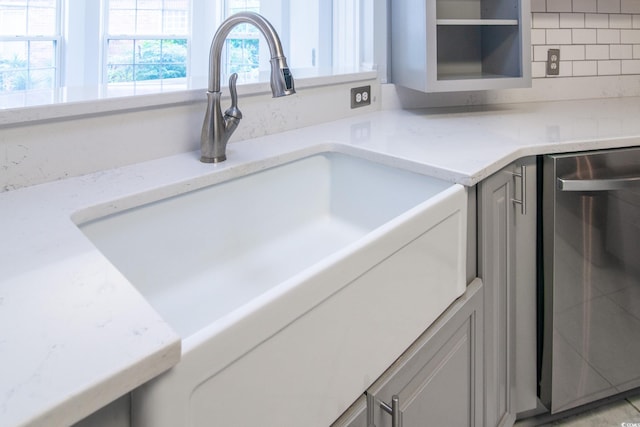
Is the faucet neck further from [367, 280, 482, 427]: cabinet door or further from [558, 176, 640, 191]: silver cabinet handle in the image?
[558, 176, 640, 191]: silver cabinet handle

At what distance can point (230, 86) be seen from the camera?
1.02 meters

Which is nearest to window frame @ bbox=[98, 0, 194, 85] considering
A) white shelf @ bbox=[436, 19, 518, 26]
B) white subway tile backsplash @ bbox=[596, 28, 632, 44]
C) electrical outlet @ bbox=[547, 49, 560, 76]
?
white shelf @ bbox=[436, 19, 518, 26]

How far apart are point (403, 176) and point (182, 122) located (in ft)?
1.82

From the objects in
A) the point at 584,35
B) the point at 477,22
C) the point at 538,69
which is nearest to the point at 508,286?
the point at 477,22

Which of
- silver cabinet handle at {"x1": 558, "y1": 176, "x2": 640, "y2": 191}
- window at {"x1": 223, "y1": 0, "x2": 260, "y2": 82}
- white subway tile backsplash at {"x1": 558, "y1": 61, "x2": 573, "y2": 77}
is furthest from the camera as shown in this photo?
window at {"x1": 223, "y1": 0, "x2": 260, "y2": 82}

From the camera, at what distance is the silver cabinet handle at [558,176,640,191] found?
1177 mm

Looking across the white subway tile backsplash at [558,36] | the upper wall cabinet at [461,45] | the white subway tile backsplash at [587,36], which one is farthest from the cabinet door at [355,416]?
the white subway tile backsplash at [558,36]

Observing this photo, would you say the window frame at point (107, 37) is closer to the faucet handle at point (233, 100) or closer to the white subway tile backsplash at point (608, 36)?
the faucet handle at point (233, 100)

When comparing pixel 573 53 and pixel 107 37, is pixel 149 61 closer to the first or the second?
pixel 107 37

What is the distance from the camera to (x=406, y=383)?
2.56ft

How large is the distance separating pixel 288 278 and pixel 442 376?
363 mm

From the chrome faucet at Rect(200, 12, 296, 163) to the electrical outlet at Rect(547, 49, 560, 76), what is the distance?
1687 mm

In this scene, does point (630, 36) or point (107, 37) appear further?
point (107, 37)

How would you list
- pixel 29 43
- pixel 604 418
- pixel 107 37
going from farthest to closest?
pixel 107 37 < pixel 29 43 < pixel 604 418
